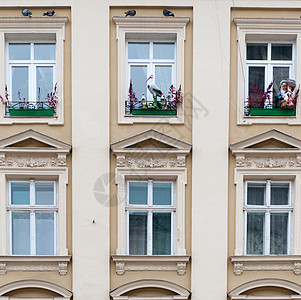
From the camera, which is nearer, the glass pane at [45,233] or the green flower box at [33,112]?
the green flower box at [33,112]

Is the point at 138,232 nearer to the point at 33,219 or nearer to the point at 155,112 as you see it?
the point at 33,219

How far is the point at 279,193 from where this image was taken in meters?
7.93

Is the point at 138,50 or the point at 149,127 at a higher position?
the point at 138,50

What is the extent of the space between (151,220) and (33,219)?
2445 millimetres

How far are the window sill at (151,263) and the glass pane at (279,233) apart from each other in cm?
188

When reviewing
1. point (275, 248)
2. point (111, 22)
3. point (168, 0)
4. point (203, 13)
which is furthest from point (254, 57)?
point (275, 248)

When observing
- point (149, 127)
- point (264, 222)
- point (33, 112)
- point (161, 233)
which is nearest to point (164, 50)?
point (149, 127)

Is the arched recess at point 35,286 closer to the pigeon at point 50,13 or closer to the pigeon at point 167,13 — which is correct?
the pigeon at point 50,13

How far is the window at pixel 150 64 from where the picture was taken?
7934mm

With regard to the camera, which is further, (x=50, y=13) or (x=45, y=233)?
(x=45, y=233)

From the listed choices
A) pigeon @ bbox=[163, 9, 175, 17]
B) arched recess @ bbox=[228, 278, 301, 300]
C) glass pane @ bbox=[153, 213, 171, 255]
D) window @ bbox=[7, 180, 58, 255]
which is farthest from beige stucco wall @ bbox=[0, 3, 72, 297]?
arched recess @ bbox=[228, 278, 301, 300]

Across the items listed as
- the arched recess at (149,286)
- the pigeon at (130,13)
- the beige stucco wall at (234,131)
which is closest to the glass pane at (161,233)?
the arched recess at (149,286)

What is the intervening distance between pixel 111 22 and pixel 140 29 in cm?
61

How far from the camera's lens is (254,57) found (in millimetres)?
8016
